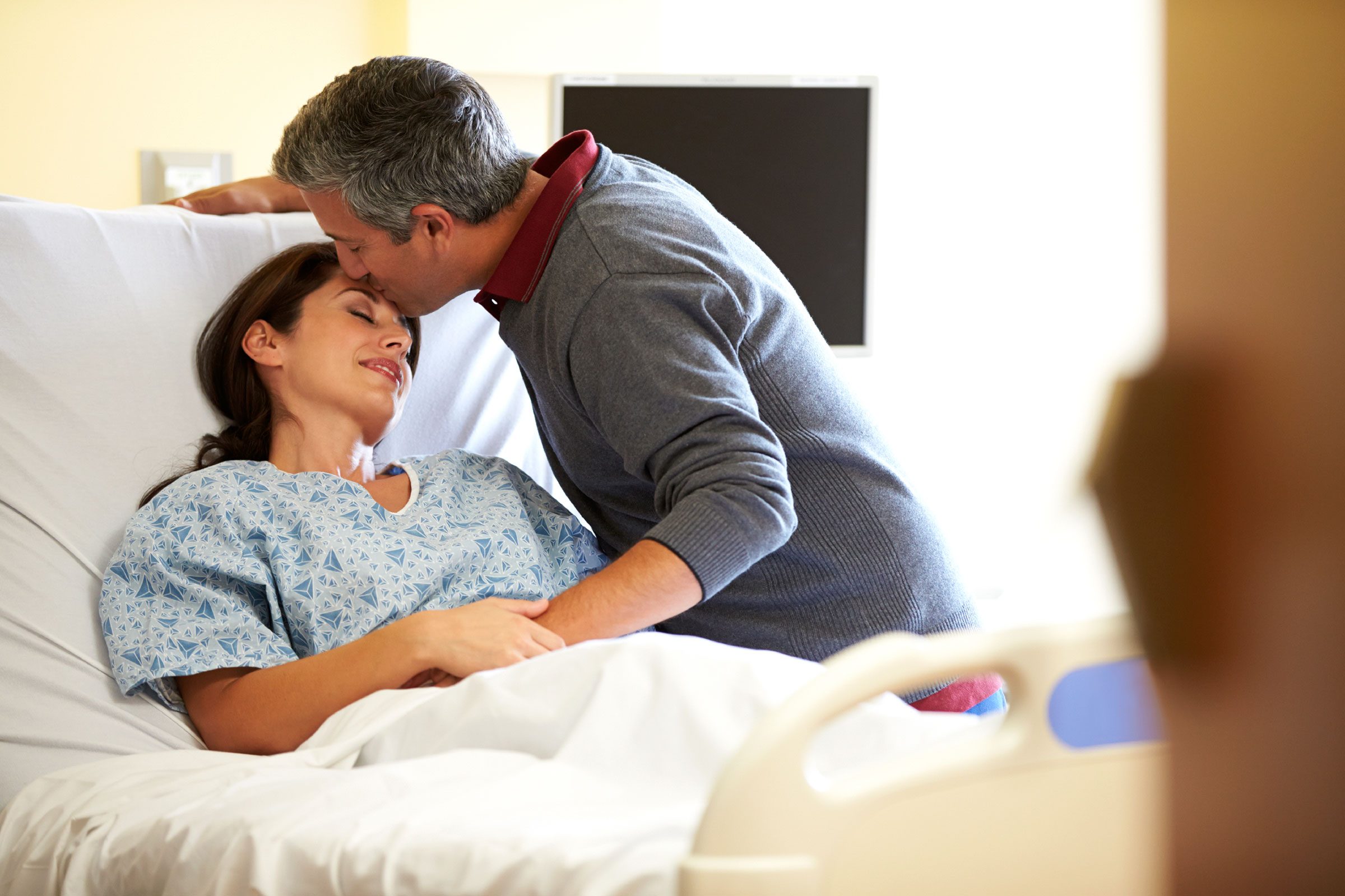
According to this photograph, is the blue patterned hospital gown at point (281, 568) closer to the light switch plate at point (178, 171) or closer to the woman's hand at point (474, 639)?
the woman's hand at point (474, 639)

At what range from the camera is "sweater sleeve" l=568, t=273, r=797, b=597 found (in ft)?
3.68

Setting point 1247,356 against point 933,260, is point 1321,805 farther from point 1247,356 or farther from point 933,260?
point 933,260

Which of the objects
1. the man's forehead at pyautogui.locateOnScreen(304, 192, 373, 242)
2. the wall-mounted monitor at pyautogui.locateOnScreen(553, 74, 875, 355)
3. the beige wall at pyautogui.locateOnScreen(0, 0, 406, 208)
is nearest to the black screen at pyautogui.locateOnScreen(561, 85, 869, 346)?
the wall-mounted monitor at pyautogui.locateOnScreen(553, 74, 875, 355)

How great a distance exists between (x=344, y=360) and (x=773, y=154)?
0.99 metres

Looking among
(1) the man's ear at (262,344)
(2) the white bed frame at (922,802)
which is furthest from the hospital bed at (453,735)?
(1) the man's ear at (262,344)

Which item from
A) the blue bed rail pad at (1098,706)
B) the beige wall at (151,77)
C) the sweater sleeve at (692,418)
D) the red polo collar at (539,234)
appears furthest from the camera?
the beige wall at (151,77)

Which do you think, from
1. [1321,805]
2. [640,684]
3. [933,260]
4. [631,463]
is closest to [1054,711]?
[1321,805]

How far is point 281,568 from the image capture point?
1.27m

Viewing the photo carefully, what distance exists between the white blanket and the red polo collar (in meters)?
0.49

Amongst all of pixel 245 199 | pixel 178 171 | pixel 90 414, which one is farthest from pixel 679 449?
pixel 178 171

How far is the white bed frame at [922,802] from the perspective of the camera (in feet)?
1.99

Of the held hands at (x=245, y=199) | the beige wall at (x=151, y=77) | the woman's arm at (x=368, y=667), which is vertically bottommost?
the woman's arm at (x=368, y=667)

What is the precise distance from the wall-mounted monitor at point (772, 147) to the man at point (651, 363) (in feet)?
2.22

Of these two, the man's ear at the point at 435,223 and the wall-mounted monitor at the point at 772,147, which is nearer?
the man's ear at the point at 435,223
